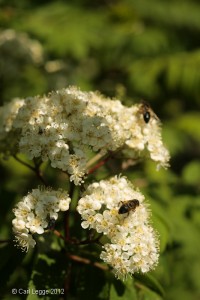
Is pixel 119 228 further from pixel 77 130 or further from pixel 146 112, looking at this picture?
pixel 146 112

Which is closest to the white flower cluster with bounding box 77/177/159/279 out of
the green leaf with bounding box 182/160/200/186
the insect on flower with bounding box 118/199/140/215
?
the insect on flower with bounding box 118/199/140/215

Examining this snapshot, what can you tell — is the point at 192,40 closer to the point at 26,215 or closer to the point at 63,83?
the point at 63,83

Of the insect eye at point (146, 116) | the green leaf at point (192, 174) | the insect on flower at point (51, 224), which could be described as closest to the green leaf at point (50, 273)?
the insect on flower at point (51, 224)

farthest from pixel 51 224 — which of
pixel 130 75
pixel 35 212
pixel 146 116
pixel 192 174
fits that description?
pixel 130 75

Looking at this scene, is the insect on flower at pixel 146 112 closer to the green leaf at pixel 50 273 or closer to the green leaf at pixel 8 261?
the green leaf at pixel 50 273

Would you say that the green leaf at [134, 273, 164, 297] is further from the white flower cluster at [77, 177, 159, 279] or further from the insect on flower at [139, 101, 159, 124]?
the insect on flower at [139, 101, 159, 124]
